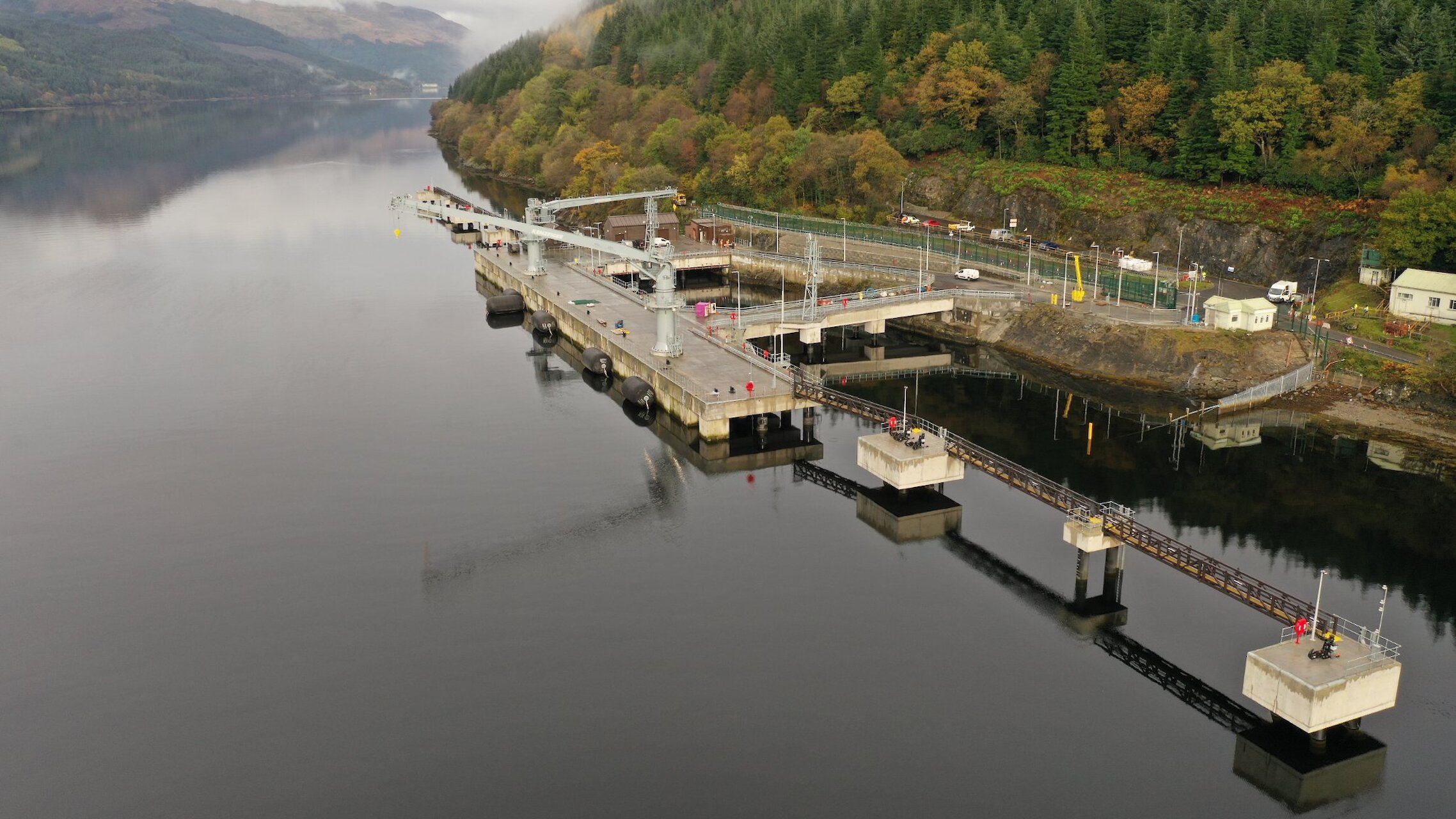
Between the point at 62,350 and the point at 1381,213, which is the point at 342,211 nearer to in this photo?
the point at 62,350

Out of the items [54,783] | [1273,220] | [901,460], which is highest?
[1273,220]

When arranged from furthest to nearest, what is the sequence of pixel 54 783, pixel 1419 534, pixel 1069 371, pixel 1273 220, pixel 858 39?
pixel 858 39
pixel 1273 220
pixel 1069 371
pixel 1419 534
pixel 54 783

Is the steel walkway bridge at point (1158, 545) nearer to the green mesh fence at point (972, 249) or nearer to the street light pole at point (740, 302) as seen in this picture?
the street light pole at point (740, 302)

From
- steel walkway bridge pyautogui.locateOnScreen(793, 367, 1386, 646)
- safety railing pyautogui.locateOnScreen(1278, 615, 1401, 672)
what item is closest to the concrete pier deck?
steel walkway bridge pyautogui.locateOnScreen(793, 367, 1386, 646)

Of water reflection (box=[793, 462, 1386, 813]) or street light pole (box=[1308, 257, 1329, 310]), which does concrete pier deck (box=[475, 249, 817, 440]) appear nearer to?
water reflection (box=[793, 462, 1386, 813])

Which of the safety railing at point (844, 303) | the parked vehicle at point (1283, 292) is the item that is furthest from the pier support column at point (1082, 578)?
the parked vehicle at point (1283, 292)

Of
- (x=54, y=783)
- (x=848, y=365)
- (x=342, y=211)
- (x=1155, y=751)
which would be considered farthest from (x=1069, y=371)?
(x=342, y=211)
